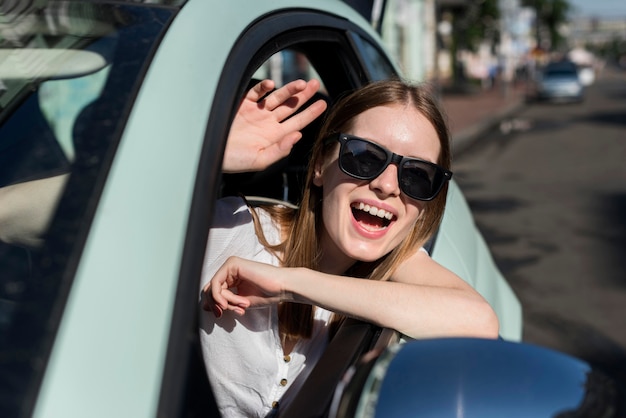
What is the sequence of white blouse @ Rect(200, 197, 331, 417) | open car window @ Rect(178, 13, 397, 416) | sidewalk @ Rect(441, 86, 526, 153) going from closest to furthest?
open car window @ Rect(178, 13, 397, 416), white blouse @ Rect(200, 197, 331, 417), sidewalk @ Rect(441, 86, 526, 153)

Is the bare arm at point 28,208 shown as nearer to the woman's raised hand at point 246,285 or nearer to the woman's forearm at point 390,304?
the woman's raised hand at point 246,285

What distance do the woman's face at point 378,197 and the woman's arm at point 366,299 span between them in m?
0.17

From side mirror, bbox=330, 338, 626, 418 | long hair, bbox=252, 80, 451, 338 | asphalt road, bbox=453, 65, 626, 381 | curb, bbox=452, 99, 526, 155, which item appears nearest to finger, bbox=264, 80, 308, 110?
long hair, bbox=252, 80, 451, 338

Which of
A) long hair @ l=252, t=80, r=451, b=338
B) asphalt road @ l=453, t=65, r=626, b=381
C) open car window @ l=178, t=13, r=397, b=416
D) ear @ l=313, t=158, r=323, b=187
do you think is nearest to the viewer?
open car window @ l=178, t=13, r=397, b=416

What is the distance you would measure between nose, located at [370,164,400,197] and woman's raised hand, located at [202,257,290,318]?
264 mm

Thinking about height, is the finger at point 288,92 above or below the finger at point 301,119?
above

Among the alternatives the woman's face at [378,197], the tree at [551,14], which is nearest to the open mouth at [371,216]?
the woman's face at [378,197]

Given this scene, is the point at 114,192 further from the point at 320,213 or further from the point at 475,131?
the point at 475,131

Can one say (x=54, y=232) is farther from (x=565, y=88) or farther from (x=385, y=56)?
(x=565, y=88)

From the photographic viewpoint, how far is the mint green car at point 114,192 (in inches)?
35.4

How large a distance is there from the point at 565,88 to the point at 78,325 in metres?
31.9

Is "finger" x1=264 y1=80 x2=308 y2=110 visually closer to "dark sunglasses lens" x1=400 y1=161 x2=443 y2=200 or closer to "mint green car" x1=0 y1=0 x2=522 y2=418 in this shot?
"mint green car" x1=0 y1=0 x2=522 y2=418

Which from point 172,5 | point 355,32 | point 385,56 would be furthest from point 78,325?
point 385,56

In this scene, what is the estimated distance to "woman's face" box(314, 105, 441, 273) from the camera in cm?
162
